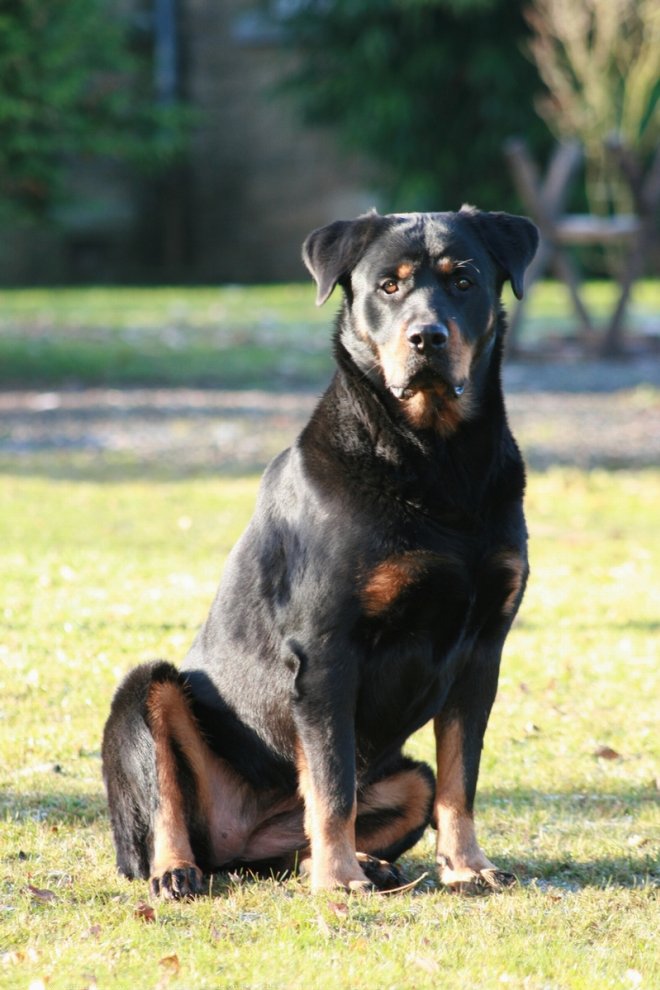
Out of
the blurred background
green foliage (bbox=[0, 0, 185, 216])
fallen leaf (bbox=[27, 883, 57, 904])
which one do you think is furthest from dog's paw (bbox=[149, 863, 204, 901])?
the blurred background

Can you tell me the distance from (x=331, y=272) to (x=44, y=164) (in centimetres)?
990

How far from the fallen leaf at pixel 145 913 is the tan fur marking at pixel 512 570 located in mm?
1209

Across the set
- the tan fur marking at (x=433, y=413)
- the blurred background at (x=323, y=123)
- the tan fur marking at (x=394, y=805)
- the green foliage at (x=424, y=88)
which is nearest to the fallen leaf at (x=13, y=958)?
the tan fur marking at (x=394, y=805)

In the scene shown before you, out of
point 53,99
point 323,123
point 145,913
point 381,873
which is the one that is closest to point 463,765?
point 381,873

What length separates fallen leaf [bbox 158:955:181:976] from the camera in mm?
3307

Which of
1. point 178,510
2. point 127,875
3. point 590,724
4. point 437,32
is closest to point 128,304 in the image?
point 437,32

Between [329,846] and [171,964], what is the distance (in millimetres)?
609

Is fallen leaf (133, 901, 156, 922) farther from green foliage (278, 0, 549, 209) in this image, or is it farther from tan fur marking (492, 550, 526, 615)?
green foliage (278, 0, 549, 209)

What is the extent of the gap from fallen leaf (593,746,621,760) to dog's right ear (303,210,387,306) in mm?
2029

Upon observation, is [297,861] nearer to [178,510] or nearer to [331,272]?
[331,272]

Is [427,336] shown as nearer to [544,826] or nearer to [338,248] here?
[338,248]

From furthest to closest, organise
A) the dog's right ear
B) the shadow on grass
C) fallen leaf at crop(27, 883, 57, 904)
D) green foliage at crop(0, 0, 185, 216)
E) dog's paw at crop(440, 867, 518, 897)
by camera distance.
Result: green foliage at crop(0, 0, 185, 216)
the dog's right ear
the shadow on grass
dog's paw at crop(440, 867, 518, 897)
fallen leaf at crop(27, 883, 57, 904)

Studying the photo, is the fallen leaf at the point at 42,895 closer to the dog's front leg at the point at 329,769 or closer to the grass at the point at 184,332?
the dog's front leg at the point at 329,769

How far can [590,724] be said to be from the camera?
550 centimetres
